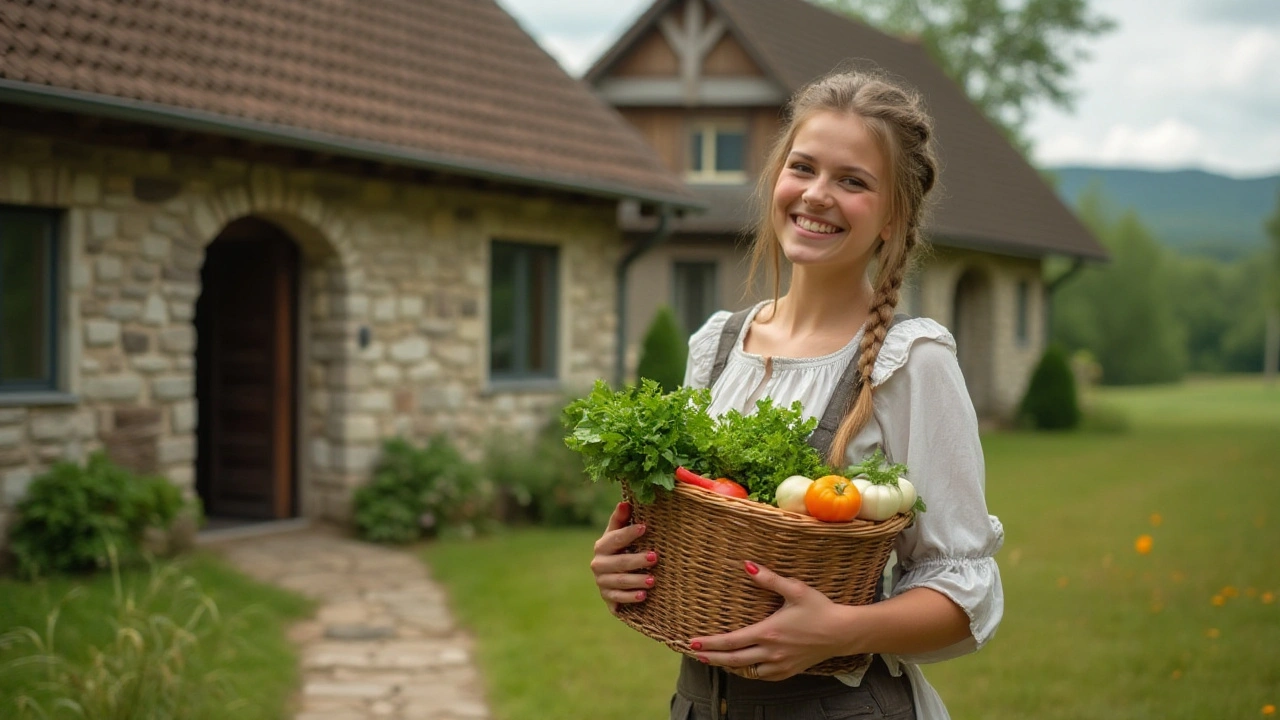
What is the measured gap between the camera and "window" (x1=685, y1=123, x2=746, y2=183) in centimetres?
1791

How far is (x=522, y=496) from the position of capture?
9977 millimetres

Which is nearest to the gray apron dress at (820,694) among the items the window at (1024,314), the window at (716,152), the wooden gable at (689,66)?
the wooden gable at (689,66)

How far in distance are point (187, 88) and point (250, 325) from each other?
2.38 meters

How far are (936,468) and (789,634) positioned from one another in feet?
1.18

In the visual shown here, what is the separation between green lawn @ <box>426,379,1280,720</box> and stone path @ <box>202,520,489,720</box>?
179 millimetres

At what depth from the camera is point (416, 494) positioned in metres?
9.17

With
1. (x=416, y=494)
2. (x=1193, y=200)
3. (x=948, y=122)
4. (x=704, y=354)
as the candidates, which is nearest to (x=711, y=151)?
(x=948, y=122)

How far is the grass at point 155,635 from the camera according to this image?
4.61m

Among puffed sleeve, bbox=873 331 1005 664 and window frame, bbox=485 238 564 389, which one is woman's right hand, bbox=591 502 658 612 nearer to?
puffed sleeve, bbox=873 331 1005 664

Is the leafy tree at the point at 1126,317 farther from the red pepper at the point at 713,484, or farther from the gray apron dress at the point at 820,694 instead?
the red pepper at the point at 713,484

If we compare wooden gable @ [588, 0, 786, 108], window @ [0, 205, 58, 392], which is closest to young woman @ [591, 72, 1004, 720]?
window @ [0, 205, 58, 392]

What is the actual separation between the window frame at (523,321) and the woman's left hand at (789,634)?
859 cm

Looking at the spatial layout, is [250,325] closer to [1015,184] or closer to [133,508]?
[133,508]

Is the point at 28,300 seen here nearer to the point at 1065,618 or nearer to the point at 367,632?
the point at 367,632
